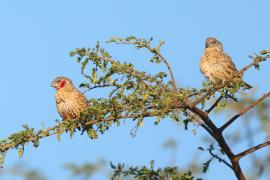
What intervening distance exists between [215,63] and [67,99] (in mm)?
2274

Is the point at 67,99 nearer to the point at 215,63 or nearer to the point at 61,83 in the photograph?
the point at 61,83

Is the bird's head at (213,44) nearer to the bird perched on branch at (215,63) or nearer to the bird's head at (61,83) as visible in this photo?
the bird perched on branch at (215,63)

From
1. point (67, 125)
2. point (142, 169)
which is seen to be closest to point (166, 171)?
point (142, 169)

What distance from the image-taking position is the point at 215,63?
1016cm

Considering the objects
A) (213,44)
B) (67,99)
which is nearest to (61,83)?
(67,99)

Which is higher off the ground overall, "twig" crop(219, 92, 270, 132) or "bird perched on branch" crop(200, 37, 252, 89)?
"bird perched on branch" crop(200, 37, 252, 89)

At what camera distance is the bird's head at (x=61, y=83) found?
10.3 meters

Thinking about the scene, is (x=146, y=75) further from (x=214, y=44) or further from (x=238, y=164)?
(x=214, y=44)

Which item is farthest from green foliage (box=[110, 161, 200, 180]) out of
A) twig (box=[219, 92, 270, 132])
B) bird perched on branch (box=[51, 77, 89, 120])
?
bird perched on branch (box=[51, 77, 89, 120])

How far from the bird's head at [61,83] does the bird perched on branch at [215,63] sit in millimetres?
2030

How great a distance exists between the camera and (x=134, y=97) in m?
6.66

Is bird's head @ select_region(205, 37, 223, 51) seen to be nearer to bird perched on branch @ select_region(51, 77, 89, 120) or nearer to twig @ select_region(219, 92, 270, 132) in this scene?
bird perched on branch @ select_region(51, 77, 89, 120)

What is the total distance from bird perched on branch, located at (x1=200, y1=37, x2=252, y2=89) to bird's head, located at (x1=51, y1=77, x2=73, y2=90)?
6.66 ft

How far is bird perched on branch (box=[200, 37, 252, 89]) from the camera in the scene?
32.7ft
